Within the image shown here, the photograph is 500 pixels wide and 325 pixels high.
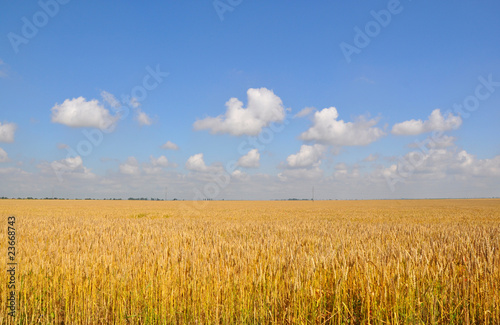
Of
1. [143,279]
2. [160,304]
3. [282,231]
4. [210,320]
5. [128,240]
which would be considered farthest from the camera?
[282,231]

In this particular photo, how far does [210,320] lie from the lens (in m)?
3.87

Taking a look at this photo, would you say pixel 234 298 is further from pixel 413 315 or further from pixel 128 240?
pixel 128 240

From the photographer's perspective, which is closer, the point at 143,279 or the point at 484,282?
the point at 484,282

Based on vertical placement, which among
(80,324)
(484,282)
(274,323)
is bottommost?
(80,324)

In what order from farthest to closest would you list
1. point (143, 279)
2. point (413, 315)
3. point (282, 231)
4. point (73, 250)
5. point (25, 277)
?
point (282, 231)
point (73, 250)
point (25, 277)
point (143, 279)
point (413, 315)

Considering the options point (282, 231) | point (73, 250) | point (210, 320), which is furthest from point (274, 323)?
point (282, 231)

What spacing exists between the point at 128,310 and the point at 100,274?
1450 mm

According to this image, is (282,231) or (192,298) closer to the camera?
(192,298)

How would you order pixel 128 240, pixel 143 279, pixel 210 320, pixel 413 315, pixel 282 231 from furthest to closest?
pixel 282 231, pixel 128 240, pixel 143 279, pixel 210 320, pixel 413 315

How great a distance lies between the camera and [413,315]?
3508 mm

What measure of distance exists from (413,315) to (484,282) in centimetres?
150

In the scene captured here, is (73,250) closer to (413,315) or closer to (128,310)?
(128,310)

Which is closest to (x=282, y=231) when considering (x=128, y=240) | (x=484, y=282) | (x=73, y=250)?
(x=128, y=240)

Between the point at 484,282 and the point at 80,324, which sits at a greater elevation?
the point at 484,282
